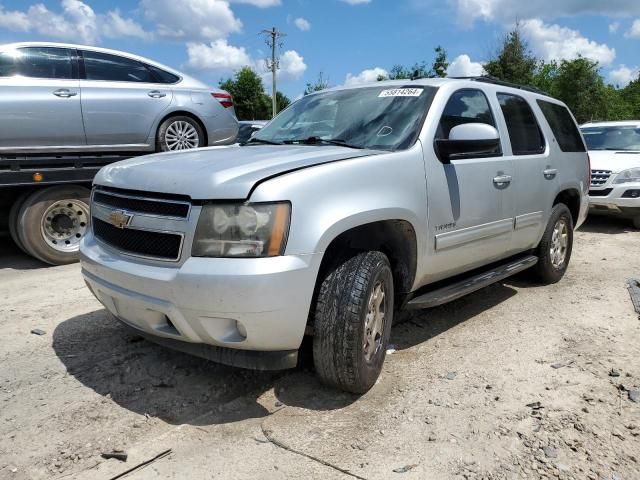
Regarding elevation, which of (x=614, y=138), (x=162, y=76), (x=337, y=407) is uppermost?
(x=162, y=76)

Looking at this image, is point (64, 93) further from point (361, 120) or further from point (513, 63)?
point (513, 63)

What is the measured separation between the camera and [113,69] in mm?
Answer: 6488

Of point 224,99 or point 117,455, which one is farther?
point 224,99

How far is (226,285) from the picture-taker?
2.53 metres

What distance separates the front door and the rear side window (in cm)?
125

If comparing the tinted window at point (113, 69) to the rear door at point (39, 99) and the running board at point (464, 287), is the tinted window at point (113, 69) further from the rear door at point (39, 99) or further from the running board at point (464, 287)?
the running board at point (464, 287)

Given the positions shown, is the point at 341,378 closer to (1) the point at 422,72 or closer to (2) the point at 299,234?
(2) the point at 299,234

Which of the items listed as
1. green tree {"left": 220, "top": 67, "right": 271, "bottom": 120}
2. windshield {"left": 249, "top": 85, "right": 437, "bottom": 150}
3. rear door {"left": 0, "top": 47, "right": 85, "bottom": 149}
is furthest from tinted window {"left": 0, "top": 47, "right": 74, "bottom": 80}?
green tree {"left": 220, "top": 67, "right": 271, "bottom": 120}

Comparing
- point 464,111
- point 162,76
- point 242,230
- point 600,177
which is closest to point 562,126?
point 464,111

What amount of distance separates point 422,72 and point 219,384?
3415 cm

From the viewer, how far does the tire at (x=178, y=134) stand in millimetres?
6777

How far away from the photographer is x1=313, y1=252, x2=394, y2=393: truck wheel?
2.83 metres

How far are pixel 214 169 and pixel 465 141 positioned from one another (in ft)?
5.31

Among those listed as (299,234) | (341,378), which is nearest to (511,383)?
(341,378)
